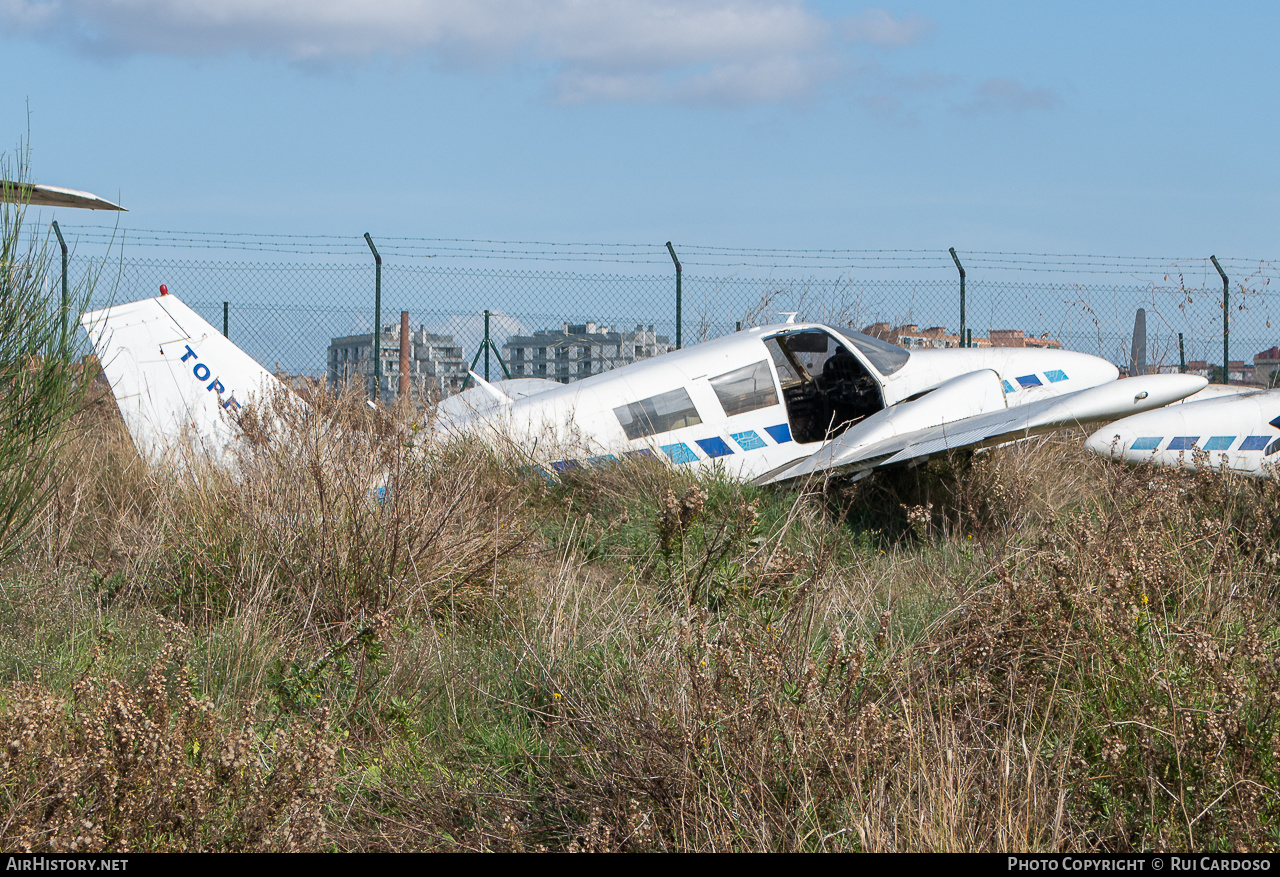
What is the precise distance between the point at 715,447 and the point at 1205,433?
387cm

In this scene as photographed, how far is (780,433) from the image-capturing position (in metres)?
7.96

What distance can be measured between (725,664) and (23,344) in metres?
3.26

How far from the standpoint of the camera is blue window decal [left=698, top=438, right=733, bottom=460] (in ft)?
25.2

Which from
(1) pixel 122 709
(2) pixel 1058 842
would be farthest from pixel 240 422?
(2) pixel 1058 842

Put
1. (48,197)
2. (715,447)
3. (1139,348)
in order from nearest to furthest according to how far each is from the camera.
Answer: (48,197) → (715,447) → (1139,348)

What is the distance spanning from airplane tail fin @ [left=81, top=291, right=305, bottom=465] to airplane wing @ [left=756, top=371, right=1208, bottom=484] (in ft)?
→ 13.5

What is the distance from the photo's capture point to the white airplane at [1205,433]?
732cm

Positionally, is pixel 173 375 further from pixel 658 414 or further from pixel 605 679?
pixel 605 679

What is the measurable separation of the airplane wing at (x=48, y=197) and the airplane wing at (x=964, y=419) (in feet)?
13.9

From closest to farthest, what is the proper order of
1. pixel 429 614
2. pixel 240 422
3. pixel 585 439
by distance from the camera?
pixel 429 614, pixel 240 422, pixel 585 439

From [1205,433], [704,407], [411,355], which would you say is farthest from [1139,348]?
[411,355]

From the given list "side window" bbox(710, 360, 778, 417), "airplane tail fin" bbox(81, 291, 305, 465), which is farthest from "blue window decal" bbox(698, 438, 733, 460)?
"airplane tail fin" bbox(81, 291, 305, 465)
